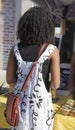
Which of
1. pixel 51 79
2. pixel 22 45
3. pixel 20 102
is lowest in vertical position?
pixel 20 102

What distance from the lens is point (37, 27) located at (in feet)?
8.90

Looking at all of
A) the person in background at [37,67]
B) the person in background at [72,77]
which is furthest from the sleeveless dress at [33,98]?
the person in background at [72,77]

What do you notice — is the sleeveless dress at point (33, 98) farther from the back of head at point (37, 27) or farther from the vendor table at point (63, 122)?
the vendor table at point (63, 122)

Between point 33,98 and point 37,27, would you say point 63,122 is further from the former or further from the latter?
point 37,27

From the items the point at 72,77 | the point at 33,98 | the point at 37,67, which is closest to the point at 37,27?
the point at 37,67

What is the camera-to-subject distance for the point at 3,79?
7.25m

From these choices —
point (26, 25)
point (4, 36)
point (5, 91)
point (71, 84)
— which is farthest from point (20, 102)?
point (4, 36)

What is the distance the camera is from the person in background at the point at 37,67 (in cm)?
270

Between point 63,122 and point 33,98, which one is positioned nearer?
point 33,98

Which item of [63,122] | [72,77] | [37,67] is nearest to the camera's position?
[72,77]

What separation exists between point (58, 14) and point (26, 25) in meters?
4.07

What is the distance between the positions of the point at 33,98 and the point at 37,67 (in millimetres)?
251

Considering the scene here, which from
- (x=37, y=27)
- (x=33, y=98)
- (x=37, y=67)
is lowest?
(x=33, y=98)

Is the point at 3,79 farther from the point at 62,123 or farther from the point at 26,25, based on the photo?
the point at 26,25
